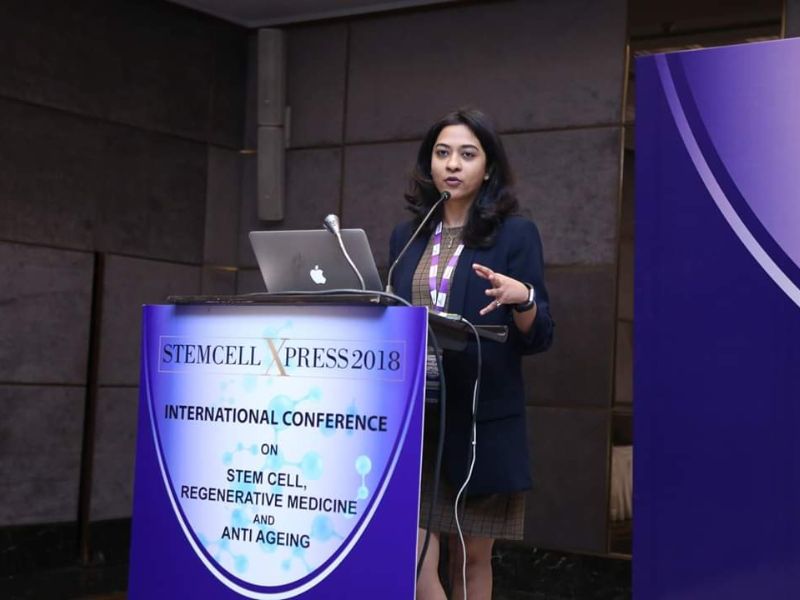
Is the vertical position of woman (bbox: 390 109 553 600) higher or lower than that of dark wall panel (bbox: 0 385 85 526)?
higher

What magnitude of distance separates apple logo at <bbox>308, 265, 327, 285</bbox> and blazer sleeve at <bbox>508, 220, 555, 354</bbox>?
0.50 metres

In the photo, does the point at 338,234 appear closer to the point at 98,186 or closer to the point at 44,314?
the point at 44,314

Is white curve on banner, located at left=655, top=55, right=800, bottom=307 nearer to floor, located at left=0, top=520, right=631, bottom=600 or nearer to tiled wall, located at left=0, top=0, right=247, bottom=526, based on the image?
floor, located at left=0, top=520, right=631, bottom=600

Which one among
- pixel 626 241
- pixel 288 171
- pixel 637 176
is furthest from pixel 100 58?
pixel 637 176

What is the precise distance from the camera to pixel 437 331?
227 cm

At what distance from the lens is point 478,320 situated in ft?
8.73

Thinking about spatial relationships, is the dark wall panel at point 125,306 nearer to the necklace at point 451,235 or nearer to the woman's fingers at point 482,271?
the necklace at point 451,235

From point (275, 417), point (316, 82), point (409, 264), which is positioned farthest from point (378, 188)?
point (275, 417)

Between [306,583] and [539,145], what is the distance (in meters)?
3.14

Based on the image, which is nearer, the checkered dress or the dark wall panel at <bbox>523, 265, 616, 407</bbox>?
the checkered dress

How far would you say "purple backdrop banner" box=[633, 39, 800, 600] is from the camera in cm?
193

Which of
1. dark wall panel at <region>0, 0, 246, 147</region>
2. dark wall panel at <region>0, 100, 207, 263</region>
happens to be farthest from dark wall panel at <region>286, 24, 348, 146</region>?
dark wall panel at <region>0, 100, 207, 263</region>

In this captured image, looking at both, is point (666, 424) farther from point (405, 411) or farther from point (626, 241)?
point (626, 241)

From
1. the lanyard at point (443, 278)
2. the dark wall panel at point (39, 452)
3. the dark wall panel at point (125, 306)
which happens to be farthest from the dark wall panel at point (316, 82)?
the lanyard at point (443, 278)
